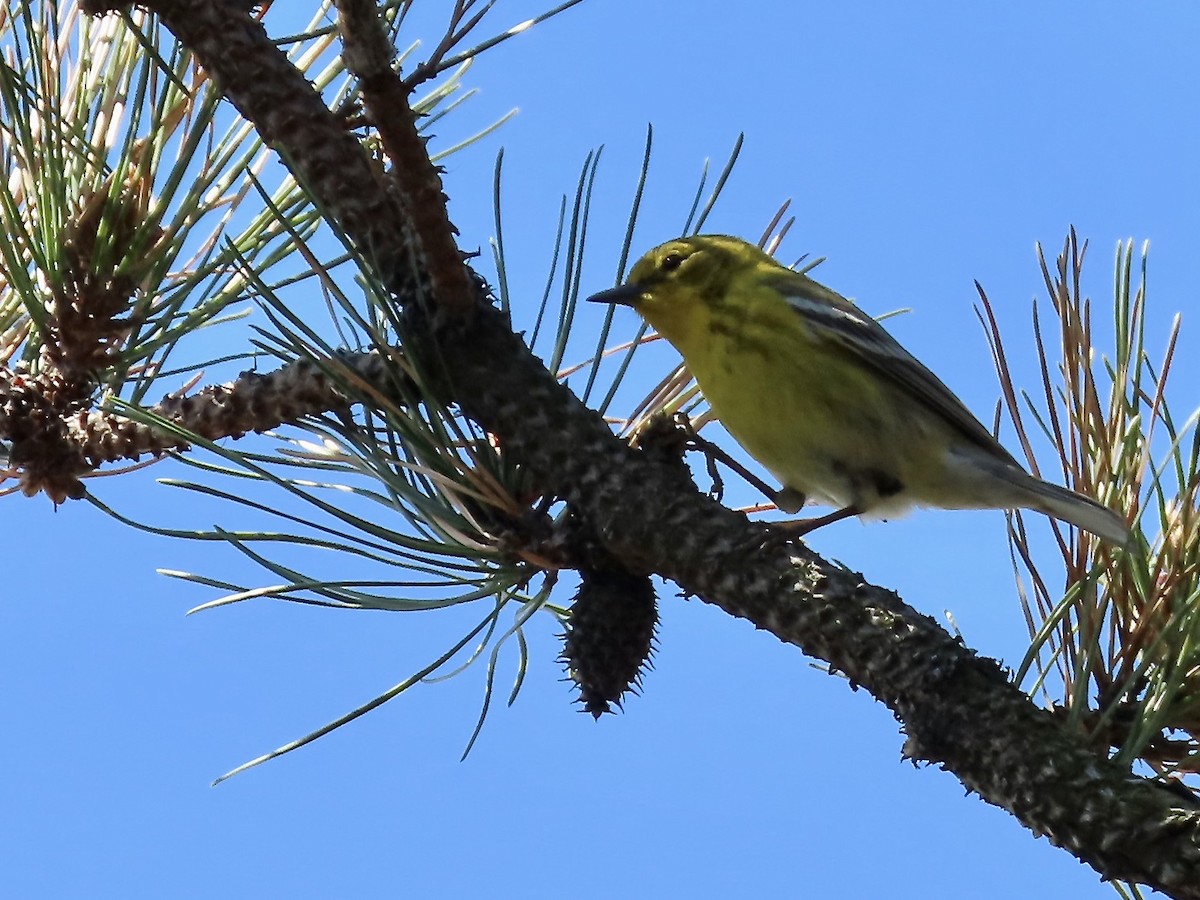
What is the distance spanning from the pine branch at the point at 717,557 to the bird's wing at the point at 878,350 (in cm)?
128

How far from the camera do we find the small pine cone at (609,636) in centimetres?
166

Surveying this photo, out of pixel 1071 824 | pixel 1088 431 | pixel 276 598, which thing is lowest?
pixel 1071 824

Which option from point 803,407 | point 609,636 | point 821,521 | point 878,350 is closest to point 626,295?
point 803,407

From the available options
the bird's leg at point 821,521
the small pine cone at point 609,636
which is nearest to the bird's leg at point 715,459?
the bird's leg at point 821,521

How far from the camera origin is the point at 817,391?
103 inches

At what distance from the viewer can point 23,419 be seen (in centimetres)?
194

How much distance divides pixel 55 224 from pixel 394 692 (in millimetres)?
967

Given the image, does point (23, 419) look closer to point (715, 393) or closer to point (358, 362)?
point (358, 362)

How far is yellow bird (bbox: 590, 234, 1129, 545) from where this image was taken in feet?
8.29

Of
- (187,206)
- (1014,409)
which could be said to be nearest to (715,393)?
(1014,409)

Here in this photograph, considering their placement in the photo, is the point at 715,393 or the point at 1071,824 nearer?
the point at 1071,824

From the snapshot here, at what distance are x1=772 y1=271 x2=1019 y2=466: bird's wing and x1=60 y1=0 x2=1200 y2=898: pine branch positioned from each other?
4.21 feet

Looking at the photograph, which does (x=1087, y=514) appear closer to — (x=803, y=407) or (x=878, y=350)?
(x=803, y=407)

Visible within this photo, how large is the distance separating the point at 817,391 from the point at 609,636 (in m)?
1.13
